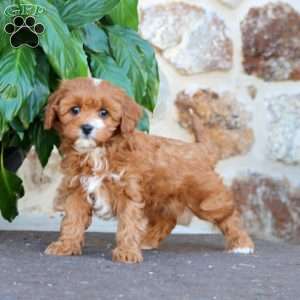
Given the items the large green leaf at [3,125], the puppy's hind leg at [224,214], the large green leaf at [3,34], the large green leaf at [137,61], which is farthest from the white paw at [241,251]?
the large green leaf at [3,34]

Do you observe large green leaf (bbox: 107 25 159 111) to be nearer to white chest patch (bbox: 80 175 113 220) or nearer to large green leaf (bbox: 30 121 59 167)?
large green leaf (bbox: 30 121 59 167)


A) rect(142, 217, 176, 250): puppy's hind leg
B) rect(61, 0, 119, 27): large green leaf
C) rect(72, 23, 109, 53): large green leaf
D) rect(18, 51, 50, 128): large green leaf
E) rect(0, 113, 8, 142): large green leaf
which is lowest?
rect(142, 217, 176, 250): puppy's hind leg

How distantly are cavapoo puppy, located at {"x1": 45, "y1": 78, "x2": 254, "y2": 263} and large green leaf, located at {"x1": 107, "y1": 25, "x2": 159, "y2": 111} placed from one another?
0.38 m

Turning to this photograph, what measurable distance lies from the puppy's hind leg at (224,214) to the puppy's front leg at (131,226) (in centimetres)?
34

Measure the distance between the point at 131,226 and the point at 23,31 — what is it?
0.92 metres

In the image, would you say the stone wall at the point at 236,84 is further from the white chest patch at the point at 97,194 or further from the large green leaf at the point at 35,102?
the white chest patch at the point at 97,194

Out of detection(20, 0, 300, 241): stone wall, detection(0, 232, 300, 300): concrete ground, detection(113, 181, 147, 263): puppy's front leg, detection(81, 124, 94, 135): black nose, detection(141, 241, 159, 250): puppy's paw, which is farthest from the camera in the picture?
detection(20, 0, 300, 241): stone wall

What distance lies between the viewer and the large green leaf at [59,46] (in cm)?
376

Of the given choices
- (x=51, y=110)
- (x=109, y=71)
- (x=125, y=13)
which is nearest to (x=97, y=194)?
(x=51, y=110)

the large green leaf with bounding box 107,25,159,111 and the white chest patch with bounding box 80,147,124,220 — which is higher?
the large green leaf with bounding box 107,25,159,111

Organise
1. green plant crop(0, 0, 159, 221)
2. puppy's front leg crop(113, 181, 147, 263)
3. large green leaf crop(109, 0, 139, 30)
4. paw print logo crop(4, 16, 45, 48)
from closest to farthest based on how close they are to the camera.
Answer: puppy's front leg crop(113, 181, 147, 263)
green plant crop(0, 0, 159, 221)
paw print logo crop(4, 16, 45, 48)
large green leaf crop(109, 0, 139, 30)

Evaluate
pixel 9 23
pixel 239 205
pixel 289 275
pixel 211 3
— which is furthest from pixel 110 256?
pixel 211 3

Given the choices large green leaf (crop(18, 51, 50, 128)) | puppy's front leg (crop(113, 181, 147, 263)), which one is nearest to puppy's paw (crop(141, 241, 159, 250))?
puppy's front leg (crop(113, 181, 147, 263))

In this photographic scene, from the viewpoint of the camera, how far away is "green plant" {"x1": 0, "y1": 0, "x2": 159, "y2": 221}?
375 cm
